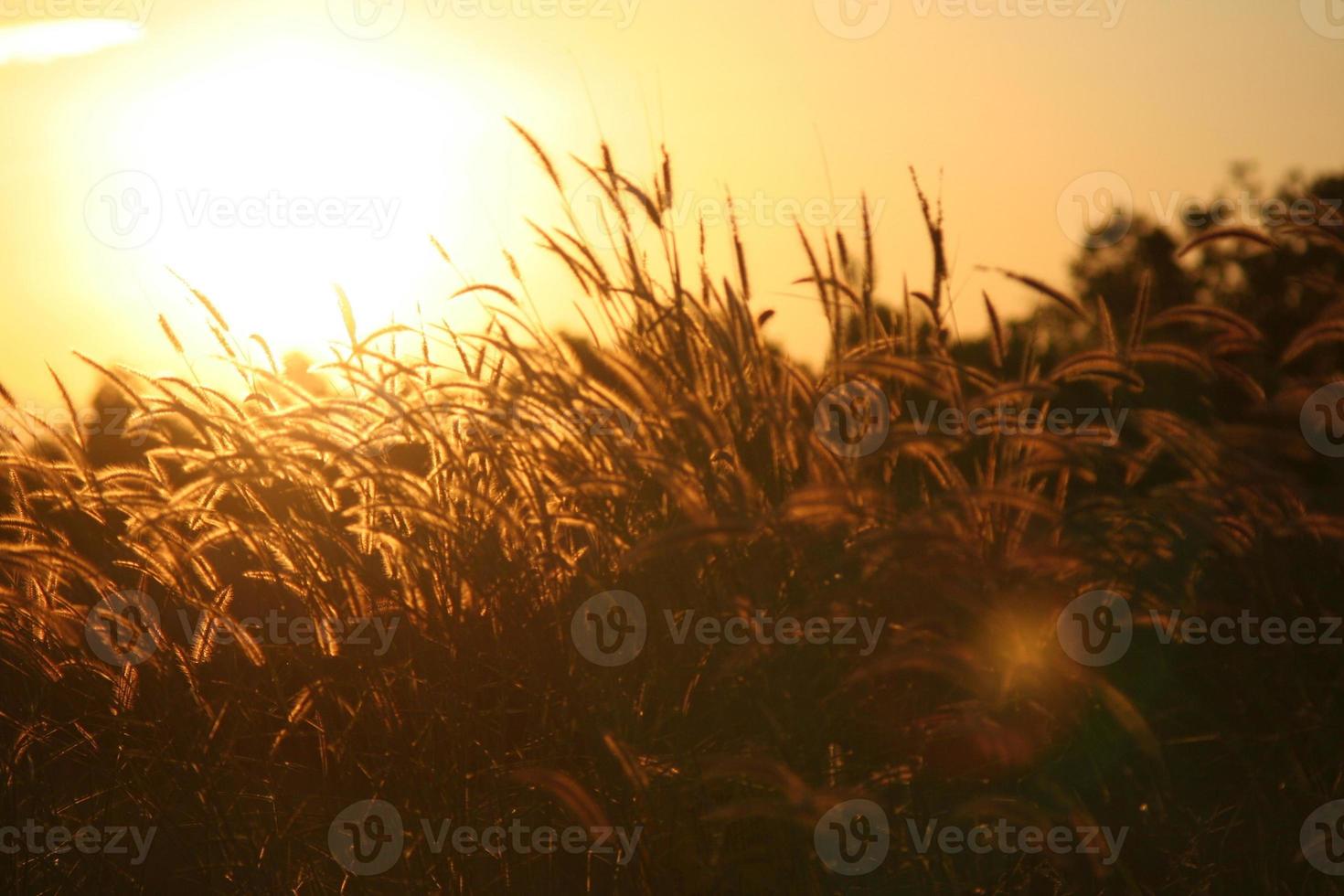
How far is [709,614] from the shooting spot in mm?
3152

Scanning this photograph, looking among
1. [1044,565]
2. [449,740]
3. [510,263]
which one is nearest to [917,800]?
[1044,565]

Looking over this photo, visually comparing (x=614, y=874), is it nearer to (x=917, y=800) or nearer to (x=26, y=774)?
(x=917, y=800)

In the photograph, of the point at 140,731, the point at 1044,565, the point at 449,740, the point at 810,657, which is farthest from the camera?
the point at 140,731

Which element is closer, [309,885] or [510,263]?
[309,885]

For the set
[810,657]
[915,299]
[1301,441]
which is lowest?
[810,657]

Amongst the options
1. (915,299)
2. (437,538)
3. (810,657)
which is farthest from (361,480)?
(915,299)

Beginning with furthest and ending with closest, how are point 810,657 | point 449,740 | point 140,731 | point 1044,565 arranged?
point 140,731, point 449,740, point 810,657, point 1044,565

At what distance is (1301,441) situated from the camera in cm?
337

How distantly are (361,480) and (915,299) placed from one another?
4.91 feet

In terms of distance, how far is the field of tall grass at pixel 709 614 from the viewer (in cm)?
296

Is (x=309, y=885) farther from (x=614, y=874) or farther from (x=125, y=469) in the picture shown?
(x=125, y=469)

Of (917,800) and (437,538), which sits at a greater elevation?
(437,538)

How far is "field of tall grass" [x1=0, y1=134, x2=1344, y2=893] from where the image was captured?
296 cm

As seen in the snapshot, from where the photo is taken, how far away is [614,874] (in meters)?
3.13
